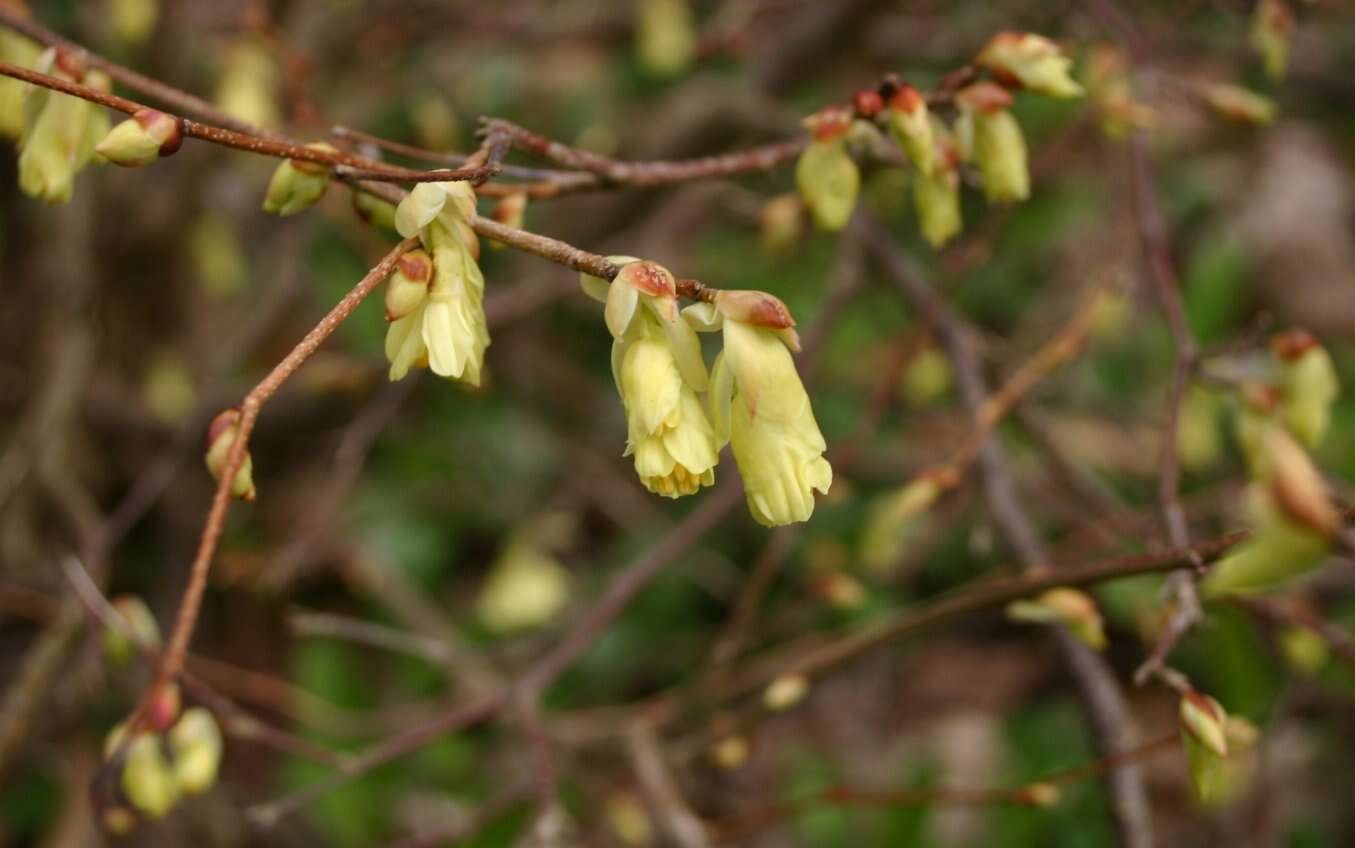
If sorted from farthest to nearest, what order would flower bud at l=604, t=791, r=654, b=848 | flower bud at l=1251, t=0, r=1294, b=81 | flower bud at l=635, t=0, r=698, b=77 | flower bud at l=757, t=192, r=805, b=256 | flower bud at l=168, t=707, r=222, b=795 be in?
flower bud at l=635, t=0, r=698, b=77 → flower bud at l=604, t=791, r=654, b=848 → flower bud at l=757, t=192, r=805, b=256 → flower bud at l=1251, t=0, r=1294, b=81 → flower bud at l=168, t=707, r=222, b=795

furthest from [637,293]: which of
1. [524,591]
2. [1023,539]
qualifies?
[524,591]

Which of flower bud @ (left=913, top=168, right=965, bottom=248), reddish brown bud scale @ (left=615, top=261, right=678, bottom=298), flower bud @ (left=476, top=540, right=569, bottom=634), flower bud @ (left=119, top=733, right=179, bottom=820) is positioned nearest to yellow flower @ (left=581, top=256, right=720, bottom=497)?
reddish brown bud scale @ (left=615, top=261, right=678, bottom=298)

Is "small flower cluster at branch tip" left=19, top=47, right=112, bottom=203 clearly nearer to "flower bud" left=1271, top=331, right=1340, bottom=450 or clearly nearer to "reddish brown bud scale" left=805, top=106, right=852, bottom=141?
"reddish brown bud scale" left=805, top=106, right=852, bottom=141

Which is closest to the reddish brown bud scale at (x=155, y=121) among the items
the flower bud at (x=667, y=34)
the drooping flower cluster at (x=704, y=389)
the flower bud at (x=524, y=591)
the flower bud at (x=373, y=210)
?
the flower bud at (x=373, y=210)

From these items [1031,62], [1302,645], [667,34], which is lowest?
[1302,645]

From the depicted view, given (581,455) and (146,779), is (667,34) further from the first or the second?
(146,779)

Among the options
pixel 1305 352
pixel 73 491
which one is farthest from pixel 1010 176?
pixel 73 491

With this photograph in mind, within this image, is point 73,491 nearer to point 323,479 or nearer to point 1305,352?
point 323,479
